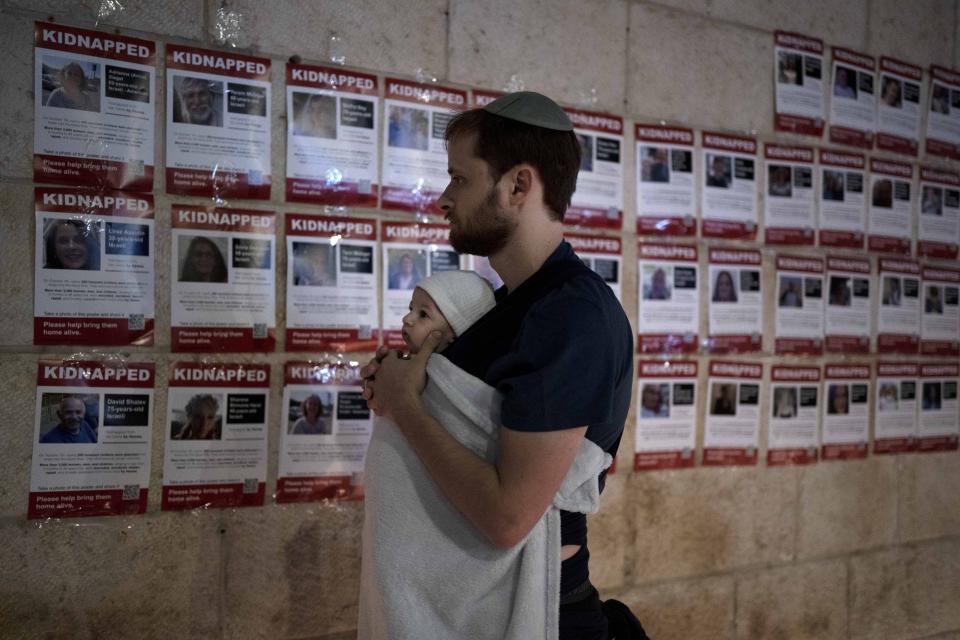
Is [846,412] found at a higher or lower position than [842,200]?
lower

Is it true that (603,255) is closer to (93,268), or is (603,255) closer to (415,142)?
Answer: (415,142)

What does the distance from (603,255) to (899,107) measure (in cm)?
167

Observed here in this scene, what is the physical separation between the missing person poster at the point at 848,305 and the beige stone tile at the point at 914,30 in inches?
37.0

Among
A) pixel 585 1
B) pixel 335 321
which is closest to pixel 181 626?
pixel 335 321

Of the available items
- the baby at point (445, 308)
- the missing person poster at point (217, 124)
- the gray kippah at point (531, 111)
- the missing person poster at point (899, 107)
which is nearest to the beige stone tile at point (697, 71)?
the missing person poster at point (899, 107)

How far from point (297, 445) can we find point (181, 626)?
57 centimetres

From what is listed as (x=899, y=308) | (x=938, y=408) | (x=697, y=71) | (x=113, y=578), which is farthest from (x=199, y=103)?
(x=938, y=408)

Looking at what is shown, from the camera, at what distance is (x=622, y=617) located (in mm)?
1545

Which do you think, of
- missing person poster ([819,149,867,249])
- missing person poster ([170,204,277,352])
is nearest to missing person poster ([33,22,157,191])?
missing person poster ([170,204,277,352])

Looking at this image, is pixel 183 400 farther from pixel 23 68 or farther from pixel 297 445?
pixel 23 68

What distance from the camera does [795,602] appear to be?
3.00 m

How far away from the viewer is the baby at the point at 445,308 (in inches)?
55.2

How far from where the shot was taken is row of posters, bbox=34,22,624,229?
189 centimetres

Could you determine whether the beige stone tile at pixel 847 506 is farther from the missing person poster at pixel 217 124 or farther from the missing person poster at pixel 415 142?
the missing person poster at pixel 217 124
